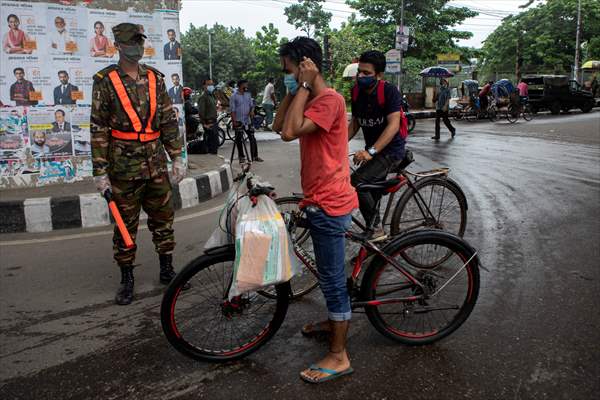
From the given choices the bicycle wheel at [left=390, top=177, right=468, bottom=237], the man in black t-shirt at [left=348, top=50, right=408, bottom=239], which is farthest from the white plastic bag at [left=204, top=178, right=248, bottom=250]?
the bicycle wheel at [left=390, top=177, right=468, bottom=237]

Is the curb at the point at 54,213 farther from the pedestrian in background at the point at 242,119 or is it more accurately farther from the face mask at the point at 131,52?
the pedestrian in background at the point at 242,119

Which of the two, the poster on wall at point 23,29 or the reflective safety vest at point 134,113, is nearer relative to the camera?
the reflective safety vest at point 134,113

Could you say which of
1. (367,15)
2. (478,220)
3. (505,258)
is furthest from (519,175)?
(367,15)

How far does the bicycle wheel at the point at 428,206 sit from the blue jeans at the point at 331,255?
1.69m

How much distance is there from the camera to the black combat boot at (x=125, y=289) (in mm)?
3780

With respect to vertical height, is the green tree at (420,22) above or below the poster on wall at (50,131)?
above

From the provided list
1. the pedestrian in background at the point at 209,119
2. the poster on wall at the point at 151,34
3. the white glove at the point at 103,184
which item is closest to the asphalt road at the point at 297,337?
the white glove at the point at 103,184

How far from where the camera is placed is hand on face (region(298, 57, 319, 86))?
8.21 feet

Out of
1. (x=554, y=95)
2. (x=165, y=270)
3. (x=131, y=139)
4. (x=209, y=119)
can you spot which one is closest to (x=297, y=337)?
(x=165, y=270)

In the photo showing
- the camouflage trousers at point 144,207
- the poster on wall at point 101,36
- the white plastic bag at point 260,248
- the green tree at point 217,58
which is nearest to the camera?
the white plastic bag at point 260,248

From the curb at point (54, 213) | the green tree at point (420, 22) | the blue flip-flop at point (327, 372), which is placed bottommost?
the blue flip-flop at point (327, 372)

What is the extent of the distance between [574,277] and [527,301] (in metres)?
0.71

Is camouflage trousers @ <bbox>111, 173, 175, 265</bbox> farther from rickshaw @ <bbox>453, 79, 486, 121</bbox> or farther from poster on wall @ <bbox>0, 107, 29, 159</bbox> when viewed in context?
rickshaw @ <bbox>453, 79, 486, 121</bbox>

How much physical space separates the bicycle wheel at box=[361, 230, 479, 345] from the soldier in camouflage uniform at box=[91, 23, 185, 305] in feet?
5.53
